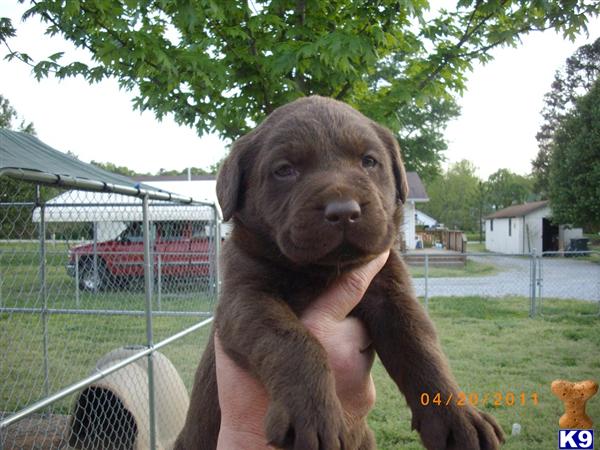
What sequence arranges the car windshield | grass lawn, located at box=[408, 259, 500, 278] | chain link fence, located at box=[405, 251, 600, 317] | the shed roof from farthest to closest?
grass lawn, located at box=[408, 259, 500, 278], chain link fence, located at box=[405, 251, 600, 317], the car windshield, the shed roof

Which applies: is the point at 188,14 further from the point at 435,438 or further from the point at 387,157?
the point at 435,438

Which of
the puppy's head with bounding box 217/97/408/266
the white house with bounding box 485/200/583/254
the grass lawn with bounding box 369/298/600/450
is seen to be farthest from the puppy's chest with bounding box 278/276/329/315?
the white house with bounding box 485/200/583/254

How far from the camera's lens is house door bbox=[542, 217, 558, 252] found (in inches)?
1427

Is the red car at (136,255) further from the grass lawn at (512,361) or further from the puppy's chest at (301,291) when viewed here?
the puppy's chest at (301,291)

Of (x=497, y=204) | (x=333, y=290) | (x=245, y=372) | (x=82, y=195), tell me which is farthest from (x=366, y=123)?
(x=497, y=204)

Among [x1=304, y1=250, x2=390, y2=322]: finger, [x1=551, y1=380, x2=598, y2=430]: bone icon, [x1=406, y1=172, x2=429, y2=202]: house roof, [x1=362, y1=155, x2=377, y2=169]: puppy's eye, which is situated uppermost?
[x1=406, y1=172, x2=429, y2=202]: house roof

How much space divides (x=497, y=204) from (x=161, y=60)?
6087cm

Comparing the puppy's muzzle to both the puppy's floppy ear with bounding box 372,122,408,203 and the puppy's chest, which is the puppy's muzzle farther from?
the puppy's floppy ear with bounding box 372,122,408,203

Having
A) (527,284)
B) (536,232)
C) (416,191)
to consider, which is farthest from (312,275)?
(416,191)

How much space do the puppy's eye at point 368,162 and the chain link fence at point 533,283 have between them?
9.12 metres

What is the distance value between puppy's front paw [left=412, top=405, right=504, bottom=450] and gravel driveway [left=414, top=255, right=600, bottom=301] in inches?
496

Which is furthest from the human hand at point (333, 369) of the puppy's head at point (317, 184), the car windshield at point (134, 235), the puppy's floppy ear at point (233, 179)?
the car windshield at point (134, 235)

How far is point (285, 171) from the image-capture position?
7.48 ft

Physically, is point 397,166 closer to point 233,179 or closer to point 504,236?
point 233,179
